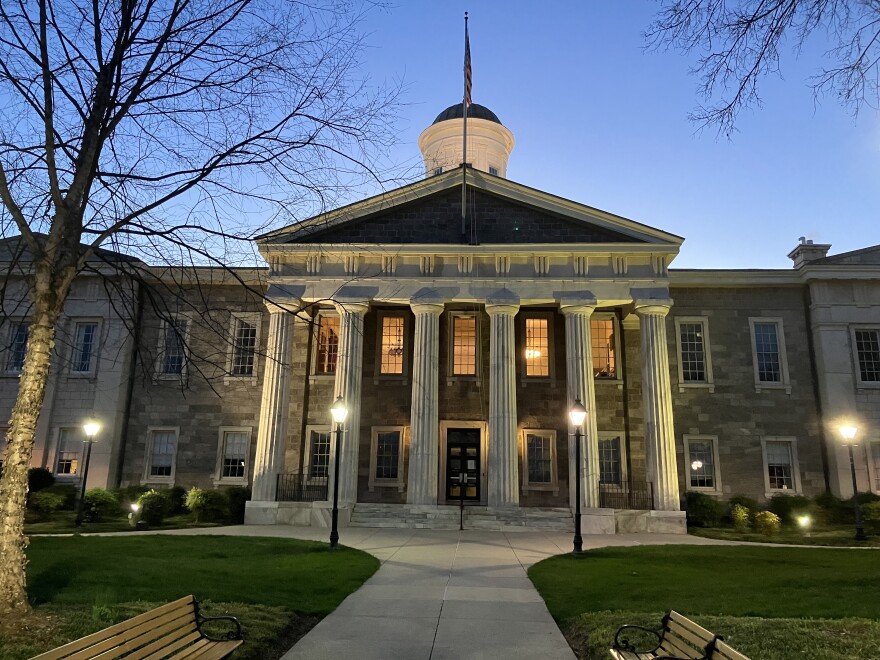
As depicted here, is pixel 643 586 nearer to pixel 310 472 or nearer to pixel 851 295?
pixel 310 472

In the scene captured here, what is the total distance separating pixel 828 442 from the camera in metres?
27.1

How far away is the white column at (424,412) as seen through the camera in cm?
2341

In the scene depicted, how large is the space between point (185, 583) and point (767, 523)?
819 inches

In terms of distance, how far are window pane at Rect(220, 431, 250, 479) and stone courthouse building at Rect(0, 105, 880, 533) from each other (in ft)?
0.30

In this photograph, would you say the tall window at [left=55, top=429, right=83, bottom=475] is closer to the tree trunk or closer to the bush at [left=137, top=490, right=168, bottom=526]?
the bush at [left=137, top=490, right=168, bottom=526]

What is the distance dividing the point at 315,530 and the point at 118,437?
1285cm

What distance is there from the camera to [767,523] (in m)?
23.3

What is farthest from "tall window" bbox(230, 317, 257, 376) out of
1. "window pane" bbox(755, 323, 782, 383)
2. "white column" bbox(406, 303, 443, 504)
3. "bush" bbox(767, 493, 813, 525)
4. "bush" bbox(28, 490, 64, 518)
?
"bush" bbox(767, 493, 813, 525)

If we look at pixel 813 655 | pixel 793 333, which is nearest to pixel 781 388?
pixel 793 333

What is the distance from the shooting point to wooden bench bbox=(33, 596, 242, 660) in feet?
15.7

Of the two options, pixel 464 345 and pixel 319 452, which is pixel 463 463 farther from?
pixel 319 452

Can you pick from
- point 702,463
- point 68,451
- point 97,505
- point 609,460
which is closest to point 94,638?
point 97,505

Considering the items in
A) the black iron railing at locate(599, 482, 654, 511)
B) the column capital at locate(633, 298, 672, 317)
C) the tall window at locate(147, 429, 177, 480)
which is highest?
the column capital at locate(633, 298, 672, 317)

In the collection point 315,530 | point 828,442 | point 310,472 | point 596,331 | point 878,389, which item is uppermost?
point 596,331
